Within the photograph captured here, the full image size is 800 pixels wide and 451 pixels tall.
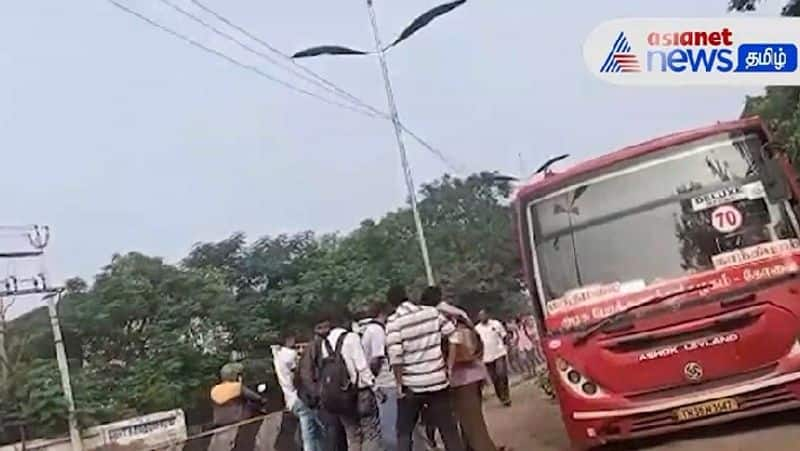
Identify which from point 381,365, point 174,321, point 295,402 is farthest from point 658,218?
point 174,321

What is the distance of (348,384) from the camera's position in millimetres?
8984

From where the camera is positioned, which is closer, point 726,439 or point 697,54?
point 726,439

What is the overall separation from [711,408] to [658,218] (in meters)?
1.50

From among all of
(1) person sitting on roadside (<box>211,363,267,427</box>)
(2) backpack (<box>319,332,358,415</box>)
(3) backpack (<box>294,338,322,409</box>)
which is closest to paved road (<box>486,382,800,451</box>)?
(2) backpack (<box>319,332,358,415</box>)

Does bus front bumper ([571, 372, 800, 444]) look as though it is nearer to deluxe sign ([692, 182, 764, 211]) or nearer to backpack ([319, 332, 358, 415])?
deluxe sign ([692, 182, 764, 211])

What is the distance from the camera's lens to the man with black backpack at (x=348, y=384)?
899cm

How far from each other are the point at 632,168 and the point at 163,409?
66.6 ft

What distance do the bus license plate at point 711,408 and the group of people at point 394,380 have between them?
5.22ft

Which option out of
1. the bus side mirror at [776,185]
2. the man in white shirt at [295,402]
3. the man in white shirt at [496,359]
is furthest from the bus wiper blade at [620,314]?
the man in white shirt at [496,359]

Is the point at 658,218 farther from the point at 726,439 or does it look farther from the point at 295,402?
the point at 295,402

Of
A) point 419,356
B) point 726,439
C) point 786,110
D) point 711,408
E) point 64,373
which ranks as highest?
point 786,110

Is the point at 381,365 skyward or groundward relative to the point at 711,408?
skyward

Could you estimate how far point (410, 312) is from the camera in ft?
27.5

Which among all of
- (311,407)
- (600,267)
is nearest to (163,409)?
(311,407)
